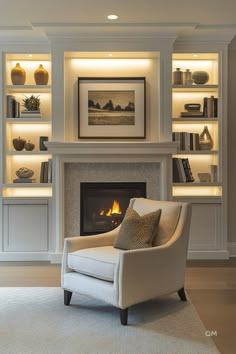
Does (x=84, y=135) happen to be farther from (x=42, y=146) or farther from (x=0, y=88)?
(x=0, y=88)

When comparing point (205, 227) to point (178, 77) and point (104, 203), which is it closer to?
point (104, 203)

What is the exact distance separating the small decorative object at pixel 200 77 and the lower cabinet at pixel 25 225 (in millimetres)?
2417

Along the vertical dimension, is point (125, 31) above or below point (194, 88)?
above

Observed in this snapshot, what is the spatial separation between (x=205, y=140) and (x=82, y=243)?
2554mm

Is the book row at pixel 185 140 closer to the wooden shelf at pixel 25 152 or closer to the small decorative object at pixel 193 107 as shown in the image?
the small decorative object at pixel 193 107

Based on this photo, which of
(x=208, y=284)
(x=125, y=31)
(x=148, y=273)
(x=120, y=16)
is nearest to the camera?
(x=148, y=273)

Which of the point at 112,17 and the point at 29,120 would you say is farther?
the point at 29,120

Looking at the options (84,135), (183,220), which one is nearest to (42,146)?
(84,135)

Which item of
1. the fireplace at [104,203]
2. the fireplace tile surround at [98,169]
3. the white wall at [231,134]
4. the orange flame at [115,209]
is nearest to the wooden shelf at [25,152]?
the fireplace tile surround at [98,169]

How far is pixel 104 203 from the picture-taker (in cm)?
556

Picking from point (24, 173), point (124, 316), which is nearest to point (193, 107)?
point (24, 173)

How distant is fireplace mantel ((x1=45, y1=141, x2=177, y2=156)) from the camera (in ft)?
17.2

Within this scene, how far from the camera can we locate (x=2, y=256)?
17.9 feet

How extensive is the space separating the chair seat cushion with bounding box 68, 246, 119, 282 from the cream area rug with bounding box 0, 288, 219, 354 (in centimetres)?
32
